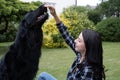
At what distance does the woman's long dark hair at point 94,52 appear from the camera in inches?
167

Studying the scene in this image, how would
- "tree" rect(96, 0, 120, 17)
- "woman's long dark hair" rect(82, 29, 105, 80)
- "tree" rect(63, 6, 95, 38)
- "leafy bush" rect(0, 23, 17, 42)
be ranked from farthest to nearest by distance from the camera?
"tree" rect(96, 0, 120, 17), "leafy bush" rect(0, 23, 17, 42), "tree" rect(63, 6, 95, 38), "woman's long dark hair" rect(82, 29, 105, 80)

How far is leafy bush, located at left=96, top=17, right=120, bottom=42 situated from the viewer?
21500 mm

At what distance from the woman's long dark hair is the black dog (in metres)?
0.54

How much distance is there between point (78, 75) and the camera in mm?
4371

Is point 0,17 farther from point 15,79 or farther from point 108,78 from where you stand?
point 15,79

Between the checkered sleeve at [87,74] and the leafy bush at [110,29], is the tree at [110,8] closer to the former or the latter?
the leafy bush at [110,29]

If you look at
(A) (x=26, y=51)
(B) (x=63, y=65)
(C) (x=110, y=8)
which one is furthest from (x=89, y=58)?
(C) (x=110, y=8)

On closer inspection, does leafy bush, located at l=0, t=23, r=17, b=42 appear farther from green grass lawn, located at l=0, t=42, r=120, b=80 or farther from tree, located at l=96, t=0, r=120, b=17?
tree, located at l=96, t=0, r=120, b=17

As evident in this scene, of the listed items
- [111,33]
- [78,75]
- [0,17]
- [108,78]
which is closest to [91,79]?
[78,75]

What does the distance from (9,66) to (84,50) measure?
0.87 m

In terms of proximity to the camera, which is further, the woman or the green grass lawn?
the green grass lawn

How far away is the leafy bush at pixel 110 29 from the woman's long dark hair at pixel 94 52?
56.6 ft

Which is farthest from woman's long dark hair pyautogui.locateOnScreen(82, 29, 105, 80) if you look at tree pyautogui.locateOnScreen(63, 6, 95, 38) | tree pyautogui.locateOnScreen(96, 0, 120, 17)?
tree pyautogui.locateOnScreen(96, 0, 120, 17)

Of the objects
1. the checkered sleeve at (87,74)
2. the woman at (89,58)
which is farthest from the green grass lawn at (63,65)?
the checkered sleeve at (87,74)
